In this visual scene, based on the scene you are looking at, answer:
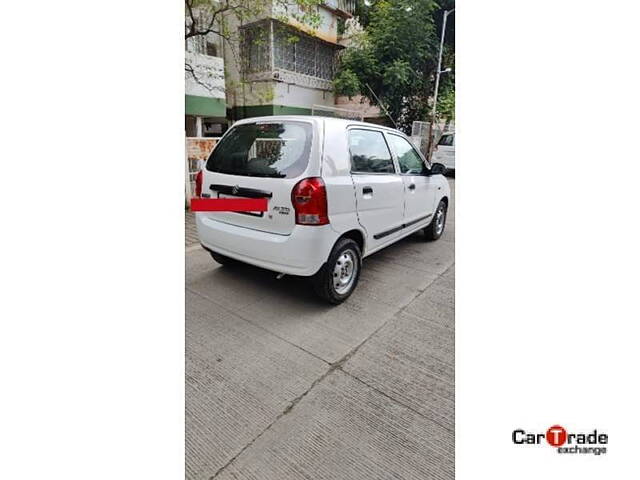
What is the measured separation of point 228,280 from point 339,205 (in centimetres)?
131

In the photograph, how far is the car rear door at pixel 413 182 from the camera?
341 centimetres

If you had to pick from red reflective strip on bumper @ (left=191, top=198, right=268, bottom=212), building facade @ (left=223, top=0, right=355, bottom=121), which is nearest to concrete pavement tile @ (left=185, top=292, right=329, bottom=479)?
red reflective strip on bumper @ (left=191, top=198, right=268, bottom=212)

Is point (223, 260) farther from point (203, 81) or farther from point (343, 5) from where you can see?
point (343, 5)

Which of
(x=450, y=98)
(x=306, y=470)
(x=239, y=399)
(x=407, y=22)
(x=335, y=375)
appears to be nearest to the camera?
(x=306, y=470)

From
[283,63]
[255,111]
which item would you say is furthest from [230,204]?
[283,63]

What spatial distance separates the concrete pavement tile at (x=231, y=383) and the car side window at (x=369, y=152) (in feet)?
4.75

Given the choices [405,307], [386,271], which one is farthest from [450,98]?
[405,307]

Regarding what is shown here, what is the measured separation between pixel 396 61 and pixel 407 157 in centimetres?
817

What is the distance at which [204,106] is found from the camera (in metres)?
8.27

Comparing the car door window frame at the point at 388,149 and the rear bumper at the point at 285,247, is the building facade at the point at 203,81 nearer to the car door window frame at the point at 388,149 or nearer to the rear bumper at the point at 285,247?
the car door window frame at the point at 388,149

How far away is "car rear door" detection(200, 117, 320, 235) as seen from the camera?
2381 mm

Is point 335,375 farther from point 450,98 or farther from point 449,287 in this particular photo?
point 450,98

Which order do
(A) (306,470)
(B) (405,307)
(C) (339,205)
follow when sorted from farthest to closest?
(B) (405,307) → (C) (339,205) → (A) (306,470)

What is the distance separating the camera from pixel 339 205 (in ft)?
8.20
